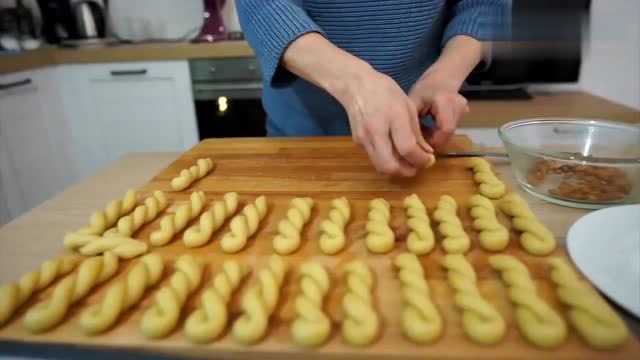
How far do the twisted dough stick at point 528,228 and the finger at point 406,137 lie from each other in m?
0.11

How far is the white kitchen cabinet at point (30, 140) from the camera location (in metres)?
1.49

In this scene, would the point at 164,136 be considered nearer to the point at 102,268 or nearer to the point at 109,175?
the point at 109,175

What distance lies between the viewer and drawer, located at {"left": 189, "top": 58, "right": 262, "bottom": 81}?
155cm

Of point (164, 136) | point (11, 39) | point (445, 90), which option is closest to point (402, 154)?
point (445, 90)

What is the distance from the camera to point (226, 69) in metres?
1.56

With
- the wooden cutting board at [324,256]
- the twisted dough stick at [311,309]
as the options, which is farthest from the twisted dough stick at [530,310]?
the twisted dough stick at [311,309]

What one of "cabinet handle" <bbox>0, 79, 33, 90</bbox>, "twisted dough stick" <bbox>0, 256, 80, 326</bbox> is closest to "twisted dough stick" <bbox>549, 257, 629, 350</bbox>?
"twisted dough stick" <bbox>0, 256, 80, 326</bbox>

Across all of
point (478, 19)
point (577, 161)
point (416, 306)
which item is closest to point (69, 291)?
point (416, 306)

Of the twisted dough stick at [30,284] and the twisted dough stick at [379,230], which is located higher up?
the twisted dough stick at [30,284]

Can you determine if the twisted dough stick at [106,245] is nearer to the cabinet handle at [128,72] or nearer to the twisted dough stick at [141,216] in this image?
the twisted dough stick at [141,216]

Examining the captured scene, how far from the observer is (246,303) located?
37 cm

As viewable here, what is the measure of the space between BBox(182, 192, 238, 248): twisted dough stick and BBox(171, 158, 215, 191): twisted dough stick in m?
0.07

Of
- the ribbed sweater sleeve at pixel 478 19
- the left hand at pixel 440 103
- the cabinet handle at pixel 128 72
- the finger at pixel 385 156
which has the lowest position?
the cabinet handle at pixel 128 72

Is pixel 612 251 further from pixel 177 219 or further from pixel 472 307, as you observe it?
pixel 177 219
